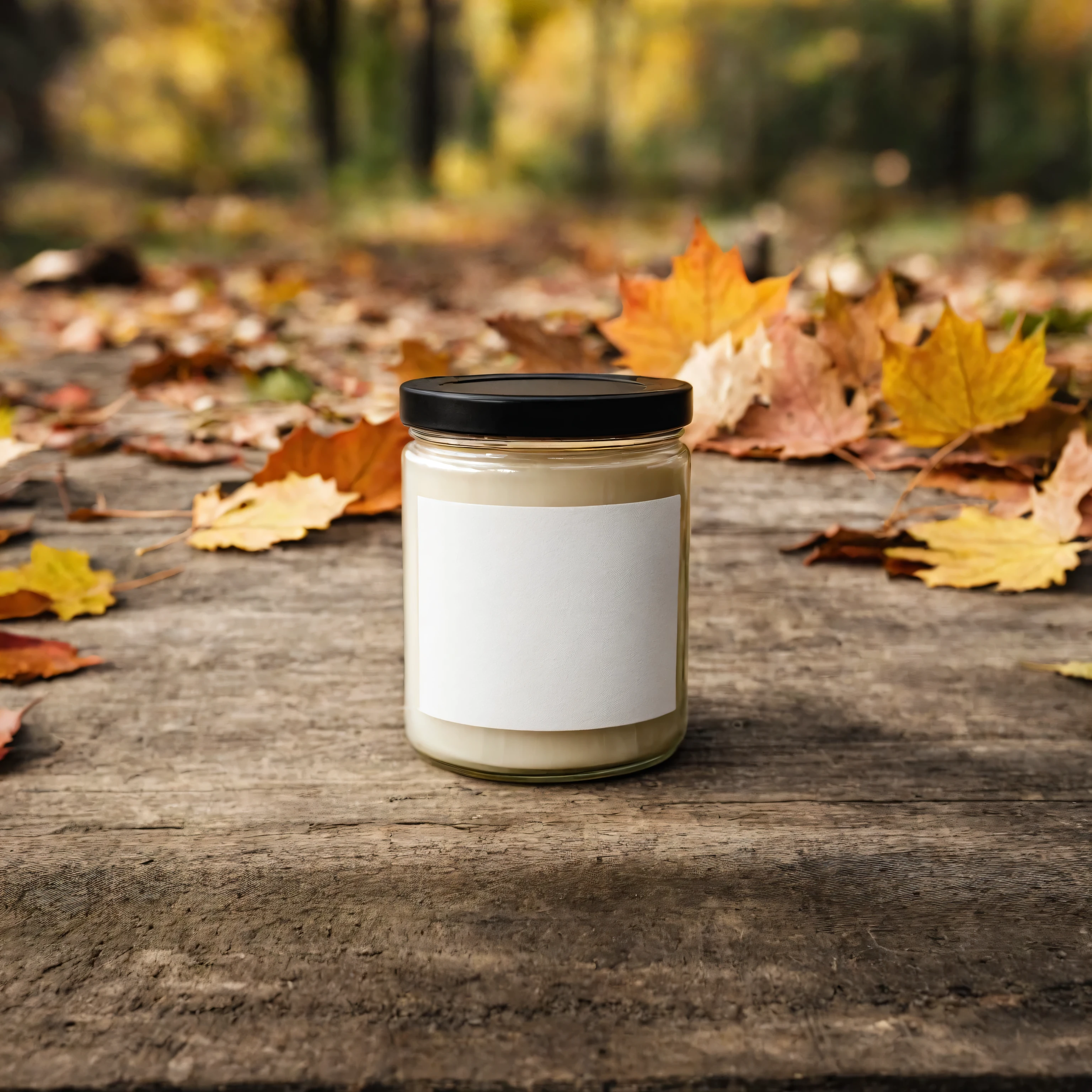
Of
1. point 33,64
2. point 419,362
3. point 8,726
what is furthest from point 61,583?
point 33,64

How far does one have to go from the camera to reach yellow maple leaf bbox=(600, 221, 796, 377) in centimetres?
119

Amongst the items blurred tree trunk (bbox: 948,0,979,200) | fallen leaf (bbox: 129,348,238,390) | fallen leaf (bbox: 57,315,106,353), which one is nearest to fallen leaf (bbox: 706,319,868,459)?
fallen leaf (bbox: 129,348,238,390)

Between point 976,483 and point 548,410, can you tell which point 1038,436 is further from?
point 548,410

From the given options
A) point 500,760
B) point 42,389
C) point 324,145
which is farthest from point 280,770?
point 324,145

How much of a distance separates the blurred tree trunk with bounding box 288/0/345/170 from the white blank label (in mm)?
9548

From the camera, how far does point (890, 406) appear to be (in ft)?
3.65

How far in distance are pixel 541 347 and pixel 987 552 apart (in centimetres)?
60

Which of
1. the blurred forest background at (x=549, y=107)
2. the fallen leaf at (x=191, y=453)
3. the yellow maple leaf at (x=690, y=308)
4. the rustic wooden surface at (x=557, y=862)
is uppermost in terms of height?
the blurred forest background at (x=549, y=107)

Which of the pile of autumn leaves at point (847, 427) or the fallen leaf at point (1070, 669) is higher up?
the pile of autumn leaves at point (847, 427)

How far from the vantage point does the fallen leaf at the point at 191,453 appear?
134 cm

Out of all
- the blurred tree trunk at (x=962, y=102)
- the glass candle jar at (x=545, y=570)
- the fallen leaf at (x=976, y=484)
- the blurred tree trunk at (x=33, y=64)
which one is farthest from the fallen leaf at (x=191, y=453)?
the blurred tree trunk at (x=962, y=102)

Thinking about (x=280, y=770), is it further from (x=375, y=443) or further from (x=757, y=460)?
(x=757, y=460)

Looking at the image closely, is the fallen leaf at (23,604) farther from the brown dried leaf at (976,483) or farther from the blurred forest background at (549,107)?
the blurred forest background at (549,107)

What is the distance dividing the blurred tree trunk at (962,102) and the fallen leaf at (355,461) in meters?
10.0
